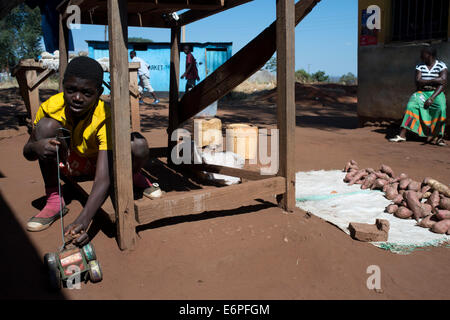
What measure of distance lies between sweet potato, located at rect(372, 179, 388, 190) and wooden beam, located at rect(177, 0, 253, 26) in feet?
6.95

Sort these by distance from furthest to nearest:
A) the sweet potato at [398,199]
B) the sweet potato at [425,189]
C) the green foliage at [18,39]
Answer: the green foliage at [18,39]
the sweet potato at [425,189]
the sweet potato at [398,199]

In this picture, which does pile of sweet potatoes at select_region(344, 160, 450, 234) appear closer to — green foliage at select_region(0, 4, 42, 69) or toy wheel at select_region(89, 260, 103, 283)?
toy wheel at select_region(89, 260, 103, 283)

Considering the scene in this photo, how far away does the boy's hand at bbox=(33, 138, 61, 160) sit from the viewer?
2.44m

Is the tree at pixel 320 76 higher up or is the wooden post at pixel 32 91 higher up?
the tree at pixel 320 76

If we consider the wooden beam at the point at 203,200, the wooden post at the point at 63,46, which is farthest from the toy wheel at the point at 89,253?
the wooden post at the point at 63,46

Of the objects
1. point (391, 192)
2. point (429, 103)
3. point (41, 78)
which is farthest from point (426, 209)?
point (41, 78)

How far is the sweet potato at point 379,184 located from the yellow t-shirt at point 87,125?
8.52 feet

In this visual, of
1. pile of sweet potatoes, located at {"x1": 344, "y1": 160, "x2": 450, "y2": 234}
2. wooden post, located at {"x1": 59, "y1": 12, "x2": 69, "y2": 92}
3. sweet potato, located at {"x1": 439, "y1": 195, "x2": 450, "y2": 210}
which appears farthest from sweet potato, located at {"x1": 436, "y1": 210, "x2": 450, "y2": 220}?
wooden post, located at {"x1": 59, "y1": 12, "x2": 69, "y2": 92}

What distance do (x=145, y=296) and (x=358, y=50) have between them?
7747 mm

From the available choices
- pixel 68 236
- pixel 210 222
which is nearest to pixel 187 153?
pixel 210 222

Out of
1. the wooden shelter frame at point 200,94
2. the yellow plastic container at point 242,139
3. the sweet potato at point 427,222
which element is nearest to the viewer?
the wooden shelter frame at point 200,94

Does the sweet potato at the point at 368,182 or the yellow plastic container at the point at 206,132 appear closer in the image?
the sweet potato at the point at 368,182

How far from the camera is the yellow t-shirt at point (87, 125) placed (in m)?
2.49

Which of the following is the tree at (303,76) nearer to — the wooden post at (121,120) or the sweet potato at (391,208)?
the sweet potato at (391,208)
